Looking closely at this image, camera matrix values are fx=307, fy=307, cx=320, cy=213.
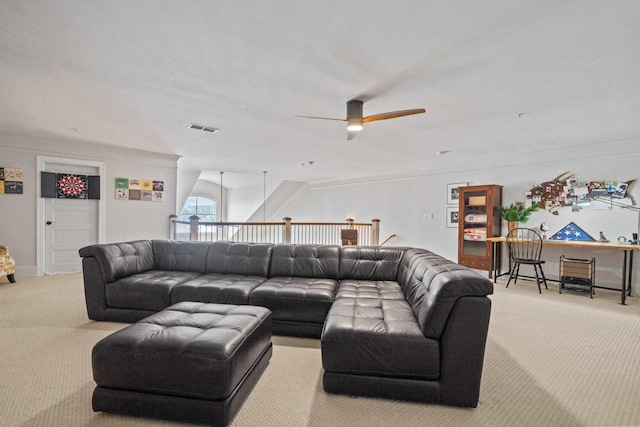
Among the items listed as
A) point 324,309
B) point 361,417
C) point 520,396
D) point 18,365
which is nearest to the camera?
point 361,417

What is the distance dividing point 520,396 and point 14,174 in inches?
280

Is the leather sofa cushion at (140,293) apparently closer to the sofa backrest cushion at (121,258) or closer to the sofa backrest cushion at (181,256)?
the sofa backrest cushion at (121,258)

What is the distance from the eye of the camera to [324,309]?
8.66 ft

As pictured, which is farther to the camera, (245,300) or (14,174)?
(14,174)

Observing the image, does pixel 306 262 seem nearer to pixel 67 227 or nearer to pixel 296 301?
pixel 296 301

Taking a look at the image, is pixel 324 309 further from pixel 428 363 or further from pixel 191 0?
pixel 191 0

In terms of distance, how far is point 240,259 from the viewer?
3514 mm

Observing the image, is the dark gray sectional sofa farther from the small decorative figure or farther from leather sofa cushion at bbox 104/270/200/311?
the small decorative figure

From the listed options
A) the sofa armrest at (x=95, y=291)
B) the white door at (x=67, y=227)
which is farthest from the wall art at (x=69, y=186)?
the sofa armrest at (x=95, y=291)

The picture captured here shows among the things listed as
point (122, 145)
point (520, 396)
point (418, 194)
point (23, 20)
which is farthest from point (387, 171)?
point (23, 20)

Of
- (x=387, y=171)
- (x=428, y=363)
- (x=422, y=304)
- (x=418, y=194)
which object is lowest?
(x=428, y=363)

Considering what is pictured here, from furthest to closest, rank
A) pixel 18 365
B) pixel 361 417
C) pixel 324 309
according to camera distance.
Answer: pixel 324 309 → pixel 18 365 → pixel 361 417

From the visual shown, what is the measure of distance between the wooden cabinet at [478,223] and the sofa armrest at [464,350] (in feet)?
14.3

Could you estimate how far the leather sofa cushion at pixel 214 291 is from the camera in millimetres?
2809
